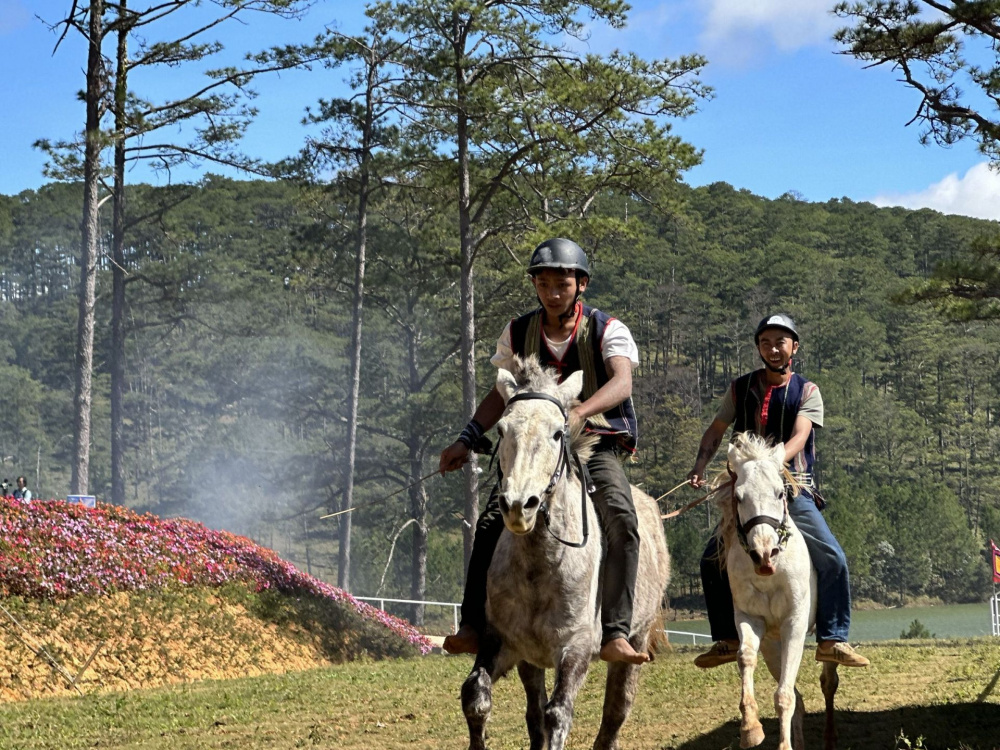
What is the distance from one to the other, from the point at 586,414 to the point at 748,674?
2393 mm

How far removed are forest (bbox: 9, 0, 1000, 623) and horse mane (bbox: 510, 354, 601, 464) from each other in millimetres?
2908

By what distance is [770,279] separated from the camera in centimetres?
8162

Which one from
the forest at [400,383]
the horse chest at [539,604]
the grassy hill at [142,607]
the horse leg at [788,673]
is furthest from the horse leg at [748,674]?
the forest at [400,383]

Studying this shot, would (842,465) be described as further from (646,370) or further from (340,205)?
(340,205)

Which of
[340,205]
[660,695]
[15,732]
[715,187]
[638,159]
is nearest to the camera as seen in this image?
[15,732]

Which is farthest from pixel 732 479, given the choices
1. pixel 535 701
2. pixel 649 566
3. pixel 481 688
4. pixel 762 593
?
pixel 481 688

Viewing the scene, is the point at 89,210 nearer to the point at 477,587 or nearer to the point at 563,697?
the point at 477,587

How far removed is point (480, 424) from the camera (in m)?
6.59

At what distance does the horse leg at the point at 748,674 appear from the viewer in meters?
6.97

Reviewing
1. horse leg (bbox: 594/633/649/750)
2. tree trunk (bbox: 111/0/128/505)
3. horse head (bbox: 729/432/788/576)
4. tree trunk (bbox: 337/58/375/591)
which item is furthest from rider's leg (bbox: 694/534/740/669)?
tree trunk (bbox: 337/58/375/591)

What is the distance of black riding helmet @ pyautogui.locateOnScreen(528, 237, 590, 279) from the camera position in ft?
21.3

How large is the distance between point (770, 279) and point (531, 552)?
78.2m

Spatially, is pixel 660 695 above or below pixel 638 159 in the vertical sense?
below

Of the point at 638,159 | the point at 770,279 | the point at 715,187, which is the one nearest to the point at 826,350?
the point at 770,279
